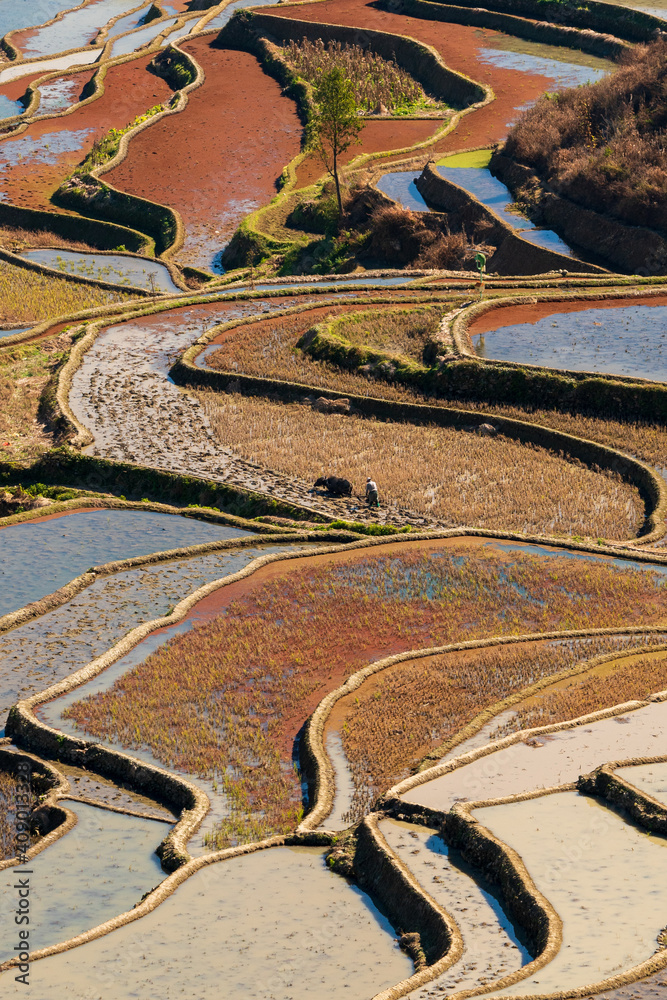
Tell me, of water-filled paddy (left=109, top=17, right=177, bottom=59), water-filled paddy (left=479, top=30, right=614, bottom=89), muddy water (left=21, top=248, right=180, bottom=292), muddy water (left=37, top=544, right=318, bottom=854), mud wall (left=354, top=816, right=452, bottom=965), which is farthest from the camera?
water-filled paddy (left=109, top=17, right=177, bottom=59)

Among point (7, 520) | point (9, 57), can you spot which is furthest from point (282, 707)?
point (9, 57)

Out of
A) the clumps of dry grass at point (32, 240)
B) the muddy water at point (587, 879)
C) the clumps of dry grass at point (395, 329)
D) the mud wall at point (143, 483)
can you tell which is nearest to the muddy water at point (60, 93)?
the clumps of dry grass at point (32, 240)

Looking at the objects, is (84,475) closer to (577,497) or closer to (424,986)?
(577,497)

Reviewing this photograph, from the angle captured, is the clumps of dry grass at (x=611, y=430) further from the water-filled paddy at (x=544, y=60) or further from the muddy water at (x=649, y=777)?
the water-filled paddy at (x=544, y=60)

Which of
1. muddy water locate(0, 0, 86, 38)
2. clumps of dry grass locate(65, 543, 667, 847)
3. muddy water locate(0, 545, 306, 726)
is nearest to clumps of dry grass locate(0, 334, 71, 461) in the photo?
muddy water locate(0, 545, 306, 726)

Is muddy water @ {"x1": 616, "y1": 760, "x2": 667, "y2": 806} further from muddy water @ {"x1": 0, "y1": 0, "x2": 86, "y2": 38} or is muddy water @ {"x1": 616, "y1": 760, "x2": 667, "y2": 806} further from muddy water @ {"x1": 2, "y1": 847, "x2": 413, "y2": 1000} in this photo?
muddy water @ {"x1": 0, "y1": 0, "x2": 86, "y2": 38}

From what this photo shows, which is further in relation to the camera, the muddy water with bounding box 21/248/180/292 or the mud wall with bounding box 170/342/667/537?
the muddy water with bounding box 21/248/180/292
